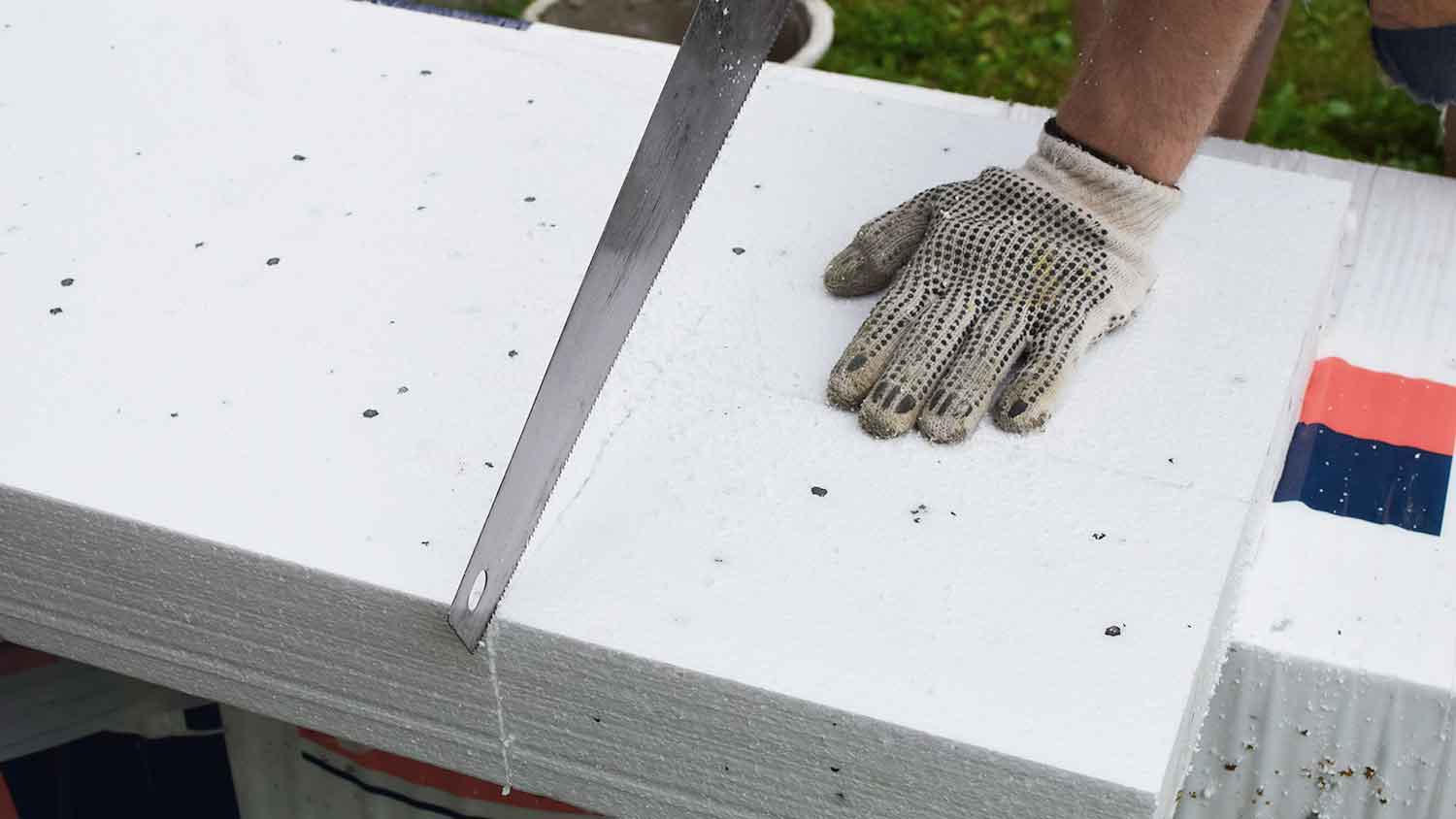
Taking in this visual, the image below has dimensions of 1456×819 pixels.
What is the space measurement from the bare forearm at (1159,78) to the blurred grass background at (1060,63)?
5.25ft

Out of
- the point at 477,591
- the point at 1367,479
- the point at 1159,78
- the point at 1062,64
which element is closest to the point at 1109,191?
the point at 1159,78

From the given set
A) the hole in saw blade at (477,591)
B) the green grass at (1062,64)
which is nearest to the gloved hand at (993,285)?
Result: the hole in saw blade at (477,591)

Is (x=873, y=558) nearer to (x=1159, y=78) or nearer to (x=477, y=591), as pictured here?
(x=477, y=591)

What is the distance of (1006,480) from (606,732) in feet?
1.25

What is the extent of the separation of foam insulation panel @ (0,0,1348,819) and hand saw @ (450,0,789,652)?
0.15 feet

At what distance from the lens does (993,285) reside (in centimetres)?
133

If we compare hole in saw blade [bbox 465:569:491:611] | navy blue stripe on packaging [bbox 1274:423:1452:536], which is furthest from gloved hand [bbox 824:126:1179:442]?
hole in saw blade [bbox 465:569:491:611]

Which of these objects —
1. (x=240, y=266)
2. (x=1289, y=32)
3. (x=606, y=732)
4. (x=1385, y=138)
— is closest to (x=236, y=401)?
(x=240, y=266)

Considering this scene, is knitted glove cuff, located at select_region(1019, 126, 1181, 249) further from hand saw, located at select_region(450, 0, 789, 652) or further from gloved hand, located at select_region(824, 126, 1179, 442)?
hand saw, located at select_region(450, 0, 789, 652)

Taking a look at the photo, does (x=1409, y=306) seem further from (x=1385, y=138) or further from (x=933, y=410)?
(x=1385, y=138)

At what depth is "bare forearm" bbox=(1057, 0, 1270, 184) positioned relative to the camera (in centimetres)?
133

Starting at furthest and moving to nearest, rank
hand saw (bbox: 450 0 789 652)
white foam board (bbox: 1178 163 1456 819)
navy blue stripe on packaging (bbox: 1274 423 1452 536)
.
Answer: navy blue stripe on packaging (bbox: 1274 423 1452 536), white foam board (bbox: 1178 163 1456 819), hand saw (bbox: 450 0 789 652)

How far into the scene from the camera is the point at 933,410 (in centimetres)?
124

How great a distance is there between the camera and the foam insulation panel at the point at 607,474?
1.07m
